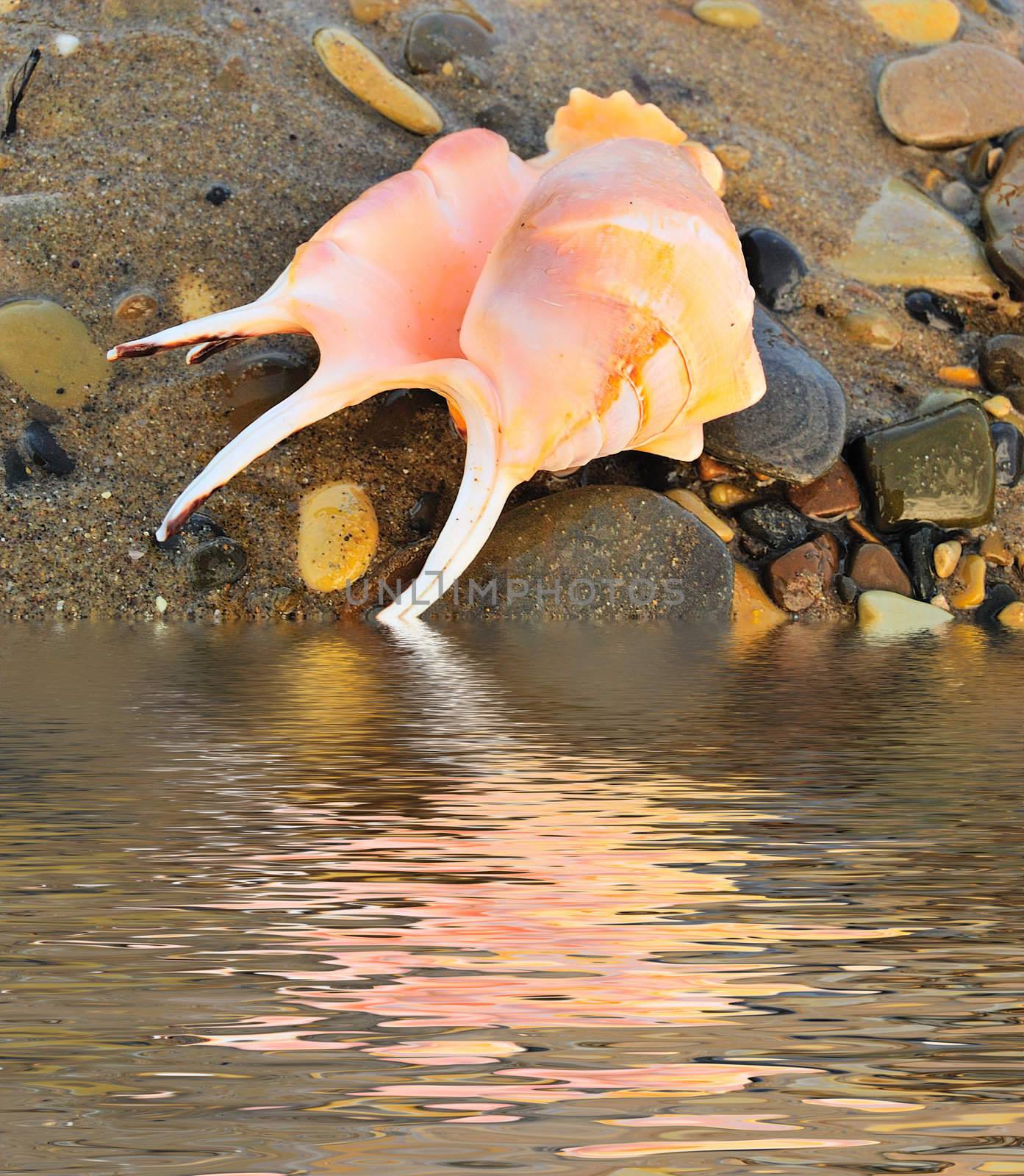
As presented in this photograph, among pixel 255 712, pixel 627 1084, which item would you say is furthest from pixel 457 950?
pixel 255 712

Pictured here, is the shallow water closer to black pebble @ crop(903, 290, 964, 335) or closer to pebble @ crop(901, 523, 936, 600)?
pebble @ crop(901, 523, 936, 600)

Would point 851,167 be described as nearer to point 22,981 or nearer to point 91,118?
point 91,118

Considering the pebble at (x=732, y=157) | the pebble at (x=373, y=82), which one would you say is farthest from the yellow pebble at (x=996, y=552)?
the pebble at (x=373, y=82)

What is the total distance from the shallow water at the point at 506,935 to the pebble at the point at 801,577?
1.45 metres

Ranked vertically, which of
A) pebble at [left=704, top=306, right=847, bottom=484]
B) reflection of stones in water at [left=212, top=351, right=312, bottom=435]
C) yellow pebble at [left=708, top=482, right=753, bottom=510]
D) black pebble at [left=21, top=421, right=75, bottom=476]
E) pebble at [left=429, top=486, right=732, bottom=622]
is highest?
reflection of stones in water at [left=212, top=351, right=312, bottom=435]

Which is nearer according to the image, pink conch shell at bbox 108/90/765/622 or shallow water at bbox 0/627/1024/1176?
shallow water at bbox 0/627/1024/1176

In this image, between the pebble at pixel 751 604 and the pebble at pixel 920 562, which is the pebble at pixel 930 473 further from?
the pebble at pixel 751 604

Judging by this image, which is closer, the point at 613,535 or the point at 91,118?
the point at 613,535

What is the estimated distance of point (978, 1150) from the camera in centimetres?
78

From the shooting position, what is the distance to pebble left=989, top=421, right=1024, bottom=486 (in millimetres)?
4148

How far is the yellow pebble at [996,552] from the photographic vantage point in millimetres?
3945

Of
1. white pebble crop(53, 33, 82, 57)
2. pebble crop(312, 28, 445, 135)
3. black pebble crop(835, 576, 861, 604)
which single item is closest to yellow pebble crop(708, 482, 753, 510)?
black pebble crop(835, 576, 861, 604)

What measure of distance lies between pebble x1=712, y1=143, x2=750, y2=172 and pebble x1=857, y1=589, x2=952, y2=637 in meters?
1.90

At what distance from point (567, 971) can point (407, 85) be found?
13.8ft
